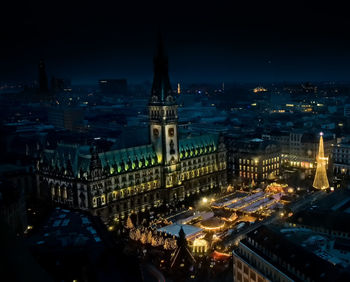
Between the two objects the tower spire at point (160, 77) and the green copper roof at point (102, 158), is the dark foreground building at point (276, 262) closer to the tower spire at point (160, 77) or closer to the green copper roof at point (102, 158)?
the green copper roof at point (102, 158)

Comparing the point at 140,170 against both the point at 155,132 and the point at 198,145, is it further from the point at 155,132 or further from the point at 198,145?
the point at 198,145

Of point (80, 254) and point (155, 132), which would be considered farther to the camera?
point (155, 132)

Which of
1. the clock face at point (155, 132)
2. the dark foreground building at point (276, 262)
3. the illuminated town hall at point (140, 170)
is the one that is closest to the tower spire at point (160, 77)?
the illuminated town hall at point (140, 170)

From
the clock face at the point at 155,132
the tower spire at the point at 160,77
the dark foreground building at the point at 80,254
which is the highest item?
the tower spire at the point at 160,77

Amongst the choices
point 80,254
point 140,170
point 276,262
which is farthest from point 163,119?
point 276,262

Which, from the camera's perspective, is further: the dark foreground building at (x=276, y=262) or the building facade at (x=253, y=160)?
the building facade at (x=253, y=160)

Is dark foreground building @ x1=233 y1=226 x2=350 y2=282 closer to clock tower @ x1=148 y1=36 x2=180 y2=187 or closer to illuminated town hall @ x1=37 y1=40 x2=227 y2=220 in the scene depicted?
illuminated town hall @ x1=37 y1=40 x2=227 y2=220

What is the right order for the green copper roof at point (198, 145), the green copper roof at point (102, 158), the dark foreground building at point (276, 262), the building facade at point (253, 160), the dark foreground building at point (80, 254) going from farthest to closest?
the building facade at point (253, 160) < the green copper roof at point (198, 145) < the green copper roof at point (102, 158) < the dark foreground building at point (80, 254) < the dark foreground building at point (276, 262)

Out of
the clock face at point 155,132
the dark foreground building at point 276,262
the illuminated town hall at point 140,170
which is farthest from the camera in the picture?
the clock face at point 155,132
